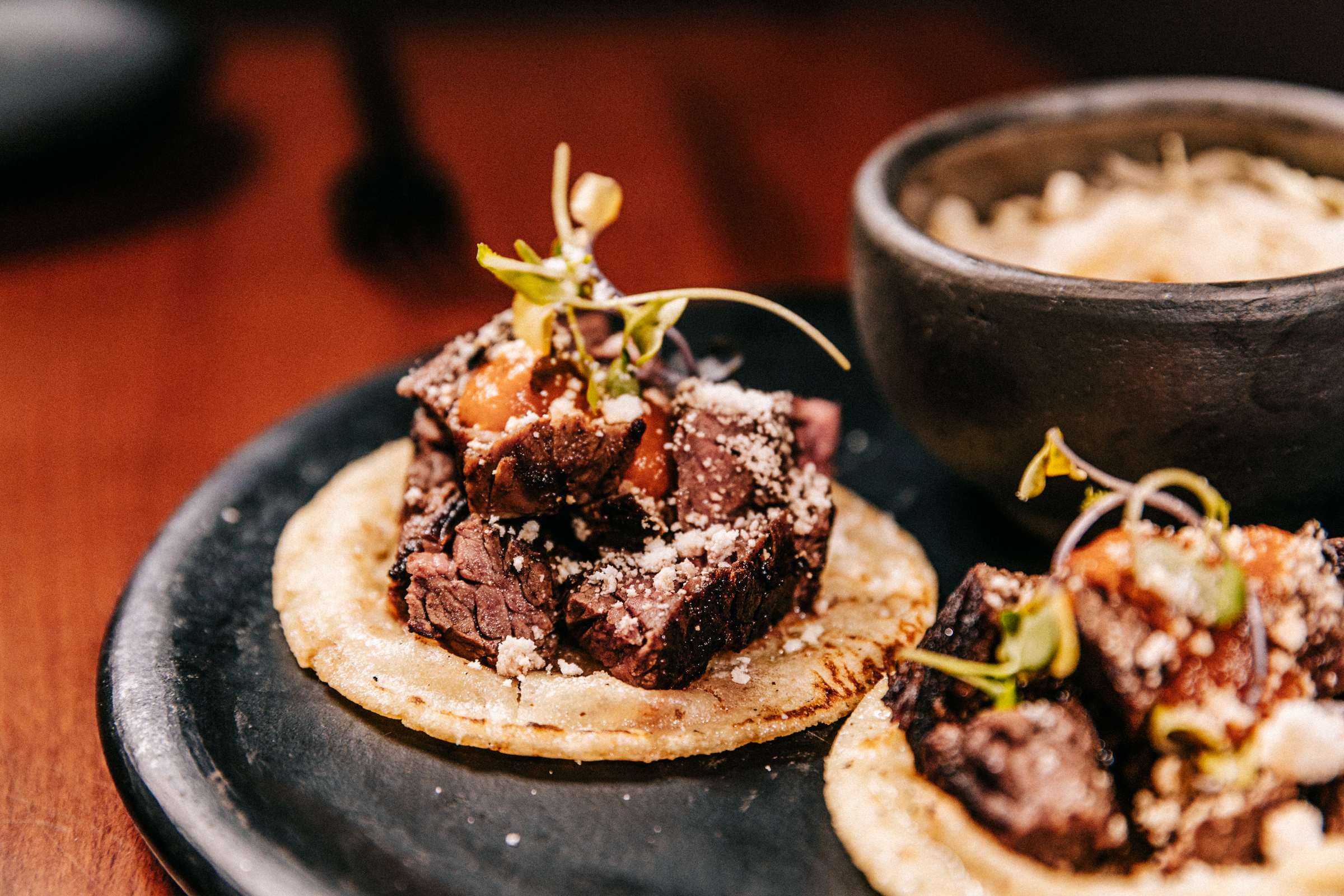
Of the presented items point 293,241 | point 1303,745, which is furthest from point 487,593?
point 293,241

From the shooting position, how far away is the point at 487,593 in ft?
5.84

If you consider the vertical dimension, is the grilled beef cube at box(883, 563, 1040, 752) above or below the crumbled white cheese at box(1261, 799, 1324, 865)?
above

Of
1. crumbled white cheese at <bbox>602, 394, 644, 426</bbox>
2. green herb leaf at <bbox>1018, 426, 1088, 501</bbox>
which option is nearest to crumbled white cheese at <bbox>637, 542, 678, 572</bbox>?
crumbled white cheese at <bbox>602, 394, 644, 426</bbox>

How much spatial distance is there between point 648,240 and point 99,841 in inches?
126

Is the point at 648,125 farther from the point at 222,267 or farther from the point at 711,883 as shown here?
the point at 711,883

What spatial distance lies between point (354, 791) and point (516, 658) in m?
0.33

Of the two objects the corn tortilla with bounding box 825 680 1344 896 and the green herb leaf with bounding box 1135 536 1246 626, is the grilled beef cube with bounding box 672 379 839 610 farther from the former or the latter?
the green herb leaf with bounding box 1135 536 1246 626

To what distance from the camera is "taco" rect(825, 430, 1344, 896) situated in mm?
1346

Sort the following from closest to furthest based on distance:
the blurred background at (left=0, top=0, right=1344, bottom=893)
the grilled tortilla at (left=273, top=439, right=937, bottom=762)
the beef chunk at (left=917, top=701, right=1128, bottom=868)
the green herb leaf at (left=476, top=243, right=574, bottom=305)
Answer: the beef chunk at (left=917, top=701, right=1128, bottom=868) < the grilled tortilla at (left=273, top=439, right=937, bottom=762) < the green herb leaf at (left=476, top=243, right=574, bottom=305) < the blurred background at (left=0, top=0, right=1344, bottom=893)

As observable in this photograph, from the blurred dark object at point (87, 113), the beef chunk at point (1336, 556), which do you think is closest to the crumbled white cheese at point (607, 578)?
the beef chunk at point (1336, 556)

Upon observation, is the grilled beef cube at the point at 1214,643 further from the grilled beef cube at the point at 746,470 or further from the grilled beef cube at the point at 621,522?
the grilled beef cube at the point at 621,522

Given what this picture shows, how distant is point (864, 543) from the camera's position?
2195mm

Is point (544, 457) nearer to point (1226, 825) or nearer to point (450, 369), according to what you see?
point (450, 369)

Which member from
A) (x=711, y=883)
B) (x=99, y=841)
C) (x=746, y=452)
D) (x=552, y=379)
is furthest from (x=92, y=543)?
(x=711, y=883)
